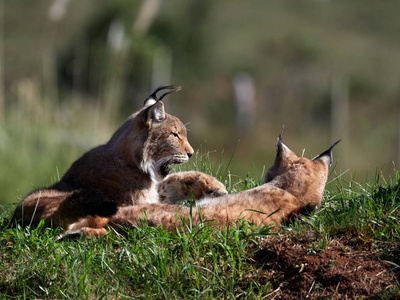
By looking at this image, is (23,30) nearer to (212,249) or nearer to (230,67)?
(230,67)

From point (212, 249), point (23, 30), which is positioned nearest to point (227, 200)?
point (212, 249)

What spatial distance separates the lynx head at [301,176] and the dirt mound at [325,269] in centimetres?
68

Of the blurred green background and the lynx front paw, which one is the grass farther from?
the blurred green background

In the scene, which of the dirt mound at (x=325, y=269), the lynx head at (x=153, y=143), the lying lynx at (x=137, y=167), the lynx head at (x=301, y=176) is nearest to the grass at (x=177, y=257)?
the dirt mound at (x=325, y=269)

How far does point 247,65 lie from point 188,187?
1808 centimetres

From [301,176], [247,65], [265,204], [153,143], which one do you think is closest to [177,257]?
[265,204]

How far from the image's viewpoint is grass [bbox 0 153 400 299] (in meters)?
3.85

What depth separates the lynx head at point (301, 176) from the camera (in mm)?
4855

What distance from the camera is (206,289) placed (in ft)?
12.3

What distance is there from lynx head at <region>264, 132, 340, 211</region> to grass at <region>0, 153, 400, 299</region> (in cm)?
33

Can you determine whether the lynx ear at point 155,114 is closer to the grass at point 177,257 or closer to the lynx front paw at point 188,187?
the lynx front paw at point 188,187

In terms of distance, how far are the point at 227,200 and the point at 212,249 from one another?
2.47 ft

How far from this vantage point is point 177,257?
13.4ft

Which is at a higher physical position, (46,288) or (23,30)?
(23,30)
